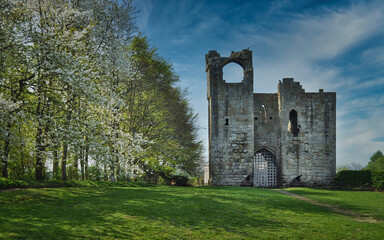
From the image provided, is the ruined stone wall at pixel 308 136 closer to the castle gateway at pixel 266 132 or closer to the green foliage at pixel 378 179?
the castle gateway at pixel 266 132

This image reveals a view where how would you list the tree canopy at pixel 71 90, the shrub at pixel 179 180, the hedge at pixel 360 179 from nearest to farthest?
the tree canopy at pixel 71 90
the hedge at pixel 360 179
the shrub at pixel 179 180

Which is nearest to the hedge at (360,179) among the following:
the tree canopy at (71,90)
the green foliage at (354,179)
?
the green foliage at (354,179)

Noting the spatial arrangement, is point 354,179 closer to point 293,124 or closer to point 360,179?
point 360,179

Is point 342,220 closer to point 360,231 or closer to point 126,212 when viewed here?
point 360,231

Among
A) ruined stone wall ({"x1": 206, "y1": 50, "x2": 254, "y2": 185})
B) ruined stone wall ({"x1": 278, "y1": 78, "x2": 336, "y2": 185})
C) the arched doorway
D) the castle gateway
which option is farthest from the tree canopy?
ruined stone wall ({"x1": 278, "y1": 78, "x2": 336, "y2": 185})

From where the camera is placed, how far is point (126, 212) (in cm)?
1023

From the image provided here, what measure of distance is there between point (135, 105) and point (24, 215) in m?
18.3

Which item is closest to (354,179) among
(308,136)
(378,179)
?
(378,179)

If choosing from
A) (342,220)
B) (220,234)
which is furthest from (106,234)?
(342,220)

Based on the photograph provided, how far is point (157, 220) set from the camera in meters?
9.46

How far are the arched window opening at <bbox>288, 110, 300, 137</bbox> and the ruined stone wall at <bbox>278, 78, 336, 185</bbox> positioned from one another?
24 centimetres

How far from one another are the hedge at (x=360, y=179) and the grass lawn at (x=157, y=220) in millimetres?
14572

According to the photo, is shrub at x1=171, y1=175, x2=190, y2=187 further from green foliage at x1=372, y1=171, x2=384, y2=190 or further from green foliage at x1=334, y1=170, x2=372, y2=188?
green foliage at x1=372, y1=171, x2=384, y2=190

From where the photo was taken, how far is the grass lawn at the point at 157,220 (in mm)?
7746
